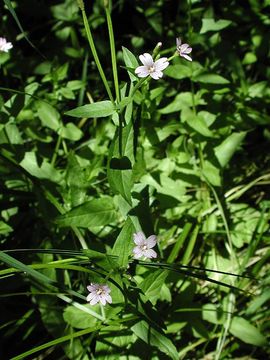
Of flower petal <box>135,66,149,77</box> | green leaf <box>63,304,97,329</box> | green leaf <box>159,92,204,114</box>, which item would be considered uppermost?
flower petal <box>135,66,149,77</box>

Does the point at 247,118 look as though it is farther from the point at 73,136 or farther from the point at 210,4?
the point at 73,136

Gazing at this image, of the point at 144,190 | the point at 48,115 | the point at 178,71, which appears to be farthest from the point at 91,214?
→ the point at 178,71

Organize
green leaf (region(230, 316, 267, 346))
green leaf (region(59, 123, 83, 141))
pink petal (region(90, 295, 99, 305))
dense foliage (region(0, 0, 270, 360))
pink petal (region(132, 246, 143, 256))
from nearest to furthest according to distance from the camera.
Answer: pink petal (region(90, 295, 99, 305)), pink petal (region(132, 246, 143, 256)), dense foliage (region(0, 0, 270, 360)), green leaf (region(230, 316, 267, 346)), green leaf (region(59, 123, 83, 141))

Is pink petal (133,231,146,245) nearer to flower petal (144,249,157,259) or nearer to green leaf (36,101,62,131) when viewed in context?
flower petal (144,249,157,259)

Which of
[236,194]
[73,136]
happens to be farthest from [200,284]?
[73,136]

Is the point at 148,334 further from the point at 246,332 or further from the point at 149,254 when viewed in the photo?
the point at 246,332

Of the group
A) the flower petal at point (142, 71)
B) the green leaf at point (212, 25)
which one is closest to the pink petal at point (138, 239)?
the flower petal at point (142, 71)

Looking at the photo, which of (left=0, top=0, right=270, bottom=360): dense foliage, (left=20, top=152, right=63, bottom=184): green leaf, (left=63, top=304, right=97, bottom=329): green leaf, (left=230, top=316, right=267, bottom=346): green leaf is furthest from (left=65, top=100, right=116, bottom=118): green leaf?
(left=230, top=316, right=267, bottom=346): green leaf
